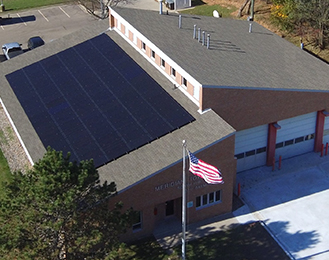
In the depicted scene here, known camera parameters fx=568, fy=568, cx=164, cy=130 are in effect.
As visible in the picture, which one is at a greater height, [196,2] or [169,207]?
[196,2]

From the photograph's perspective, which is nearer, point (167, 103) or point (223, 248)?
point (223, 248)

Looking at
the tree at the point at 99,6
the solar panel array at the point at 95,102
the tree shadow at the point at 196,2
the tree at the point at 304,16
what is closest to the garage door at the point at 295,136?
the solar panel array at the point at 95,102

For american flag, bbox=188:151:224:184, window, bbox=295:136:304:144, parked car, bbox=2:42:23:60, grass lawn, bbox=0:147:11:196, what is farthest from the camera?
parked car, bbox=2:42:23:60

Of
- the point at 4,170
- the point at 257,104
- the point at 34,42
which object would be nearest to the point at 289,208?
the point at 257,104

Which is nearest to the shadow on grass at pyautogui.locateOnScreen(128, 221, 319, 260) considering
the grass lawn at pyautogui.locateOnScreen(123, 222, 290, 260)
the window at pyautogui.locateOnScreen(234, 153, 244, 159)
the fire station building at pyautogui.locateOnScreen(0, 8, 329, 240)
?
the grass lawn at pyautogui.locateOnScreen(123, 222, 290, 260)

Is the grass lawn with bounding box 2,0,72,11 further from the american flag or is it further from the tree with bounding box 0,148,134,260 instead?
the american flag

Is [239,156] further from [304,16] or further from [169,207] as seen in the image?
[304,16]

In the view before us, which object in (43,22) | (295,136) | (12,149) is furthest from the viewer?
(43,22)
